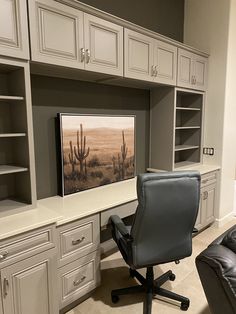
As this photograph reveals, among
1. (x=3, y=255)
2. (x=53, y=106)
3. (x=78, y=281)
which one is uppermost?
(x=53, y=106)

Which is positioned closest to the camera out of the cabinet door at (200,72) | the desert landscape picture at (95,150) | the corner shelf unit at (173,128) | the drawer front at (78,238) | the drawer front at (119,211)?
the drawer front at (78,238)

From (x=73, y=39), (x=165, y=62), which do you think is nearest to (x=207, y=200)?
(x=165, y=62)

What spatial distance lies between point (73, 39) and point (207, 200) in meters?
2.55

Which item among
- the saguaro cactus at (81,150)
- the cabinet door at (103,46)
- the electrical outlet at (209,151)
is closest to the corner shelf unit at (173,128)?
the electrical outlet at (209,151)

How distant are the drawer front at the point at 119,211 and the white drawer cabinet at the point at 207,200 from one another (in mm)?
1236

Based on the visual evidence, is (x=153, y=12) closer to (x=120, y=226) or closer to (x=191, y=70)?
(x=191, y=70)

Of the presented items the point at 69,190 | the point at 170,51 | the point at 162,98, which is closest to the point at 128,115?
the point at 162,98

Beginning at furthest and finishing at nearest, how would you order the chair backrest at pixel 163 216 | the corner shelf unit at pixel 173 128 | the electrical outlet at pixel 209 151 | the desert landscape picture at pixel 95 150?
the electrical outlet at pixel 209 151, the corner shelf unit at pixel 173 128, the desert landscape picture at pixel 95 150, the chair backrest at pixel 163 216

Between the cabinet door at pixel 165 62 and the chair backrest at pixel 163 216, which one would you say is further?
the cabinet door at pixel 165 62

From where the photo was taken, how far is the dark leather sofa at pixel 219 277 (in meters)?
0.86

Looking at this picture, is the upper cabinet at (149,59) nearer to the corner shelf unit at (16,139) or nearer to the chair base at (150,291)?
the corner shelf unit at (16,139)

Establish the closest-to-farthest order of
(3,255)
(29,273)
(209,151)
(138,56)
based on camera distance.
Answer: (3,255) → (29,273) → (138,56) → (209,151)

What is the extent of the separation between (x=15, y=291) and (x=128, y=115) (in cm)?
204

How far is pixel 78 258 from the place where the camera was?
75.0 inches
